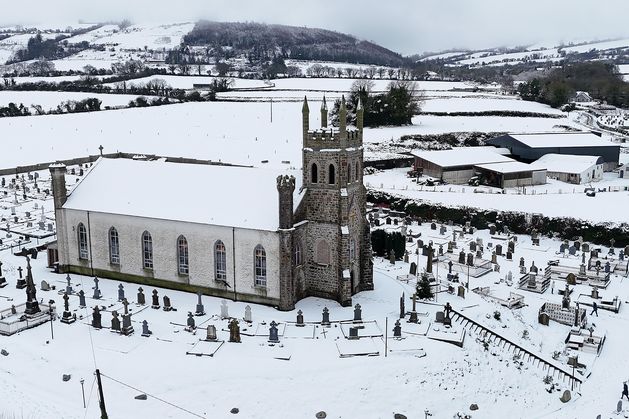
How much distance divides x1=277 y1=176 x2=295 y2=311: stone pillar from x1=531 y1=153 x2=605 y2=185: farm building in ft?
156

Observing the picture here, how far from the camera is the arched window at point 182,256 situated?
34375mm

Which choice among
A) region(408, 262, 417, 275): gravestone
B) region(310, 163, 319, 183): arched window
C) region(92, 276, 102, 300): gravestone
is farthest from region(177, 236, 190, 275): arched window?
region(408, 262, 417, 275): gravestone

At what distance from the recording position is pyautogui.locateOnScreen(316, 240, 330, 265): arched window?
33.3 m

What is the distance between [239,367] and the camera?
26.8 metres

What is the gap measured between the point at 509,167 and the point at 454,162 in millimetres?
6146

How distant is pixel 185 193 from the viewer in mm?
35344

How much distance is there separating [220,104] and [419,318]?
94.8m

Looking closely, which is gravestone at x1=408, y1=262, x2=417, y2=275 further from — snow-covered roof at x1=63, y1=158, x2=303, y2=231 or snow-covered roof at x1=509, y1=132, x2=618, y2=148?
snow-covered roof at x1=509, y1=132, x2=618, y2=148

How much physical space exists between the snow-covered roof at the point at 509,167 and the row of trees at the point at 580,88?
196ft

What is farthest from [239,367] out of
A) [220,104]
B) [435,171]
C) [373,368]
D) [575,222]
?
[220,104]

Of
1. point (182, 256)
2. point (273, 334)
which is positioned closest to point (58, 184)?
point (182, 256)

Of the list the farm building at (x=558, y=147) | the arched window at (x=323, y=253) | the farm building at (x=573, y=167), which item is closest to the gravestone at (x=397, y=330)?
the arched window at (x=323, y=253)

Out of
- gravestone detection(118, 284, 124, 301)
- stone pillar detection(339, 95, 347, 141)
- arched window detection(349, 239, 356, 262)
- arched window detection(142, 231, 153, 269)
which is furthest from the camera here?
arched window detection(142, 231, 153, 269)

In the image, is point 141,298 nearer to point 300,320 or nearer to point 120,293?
point 120,293
